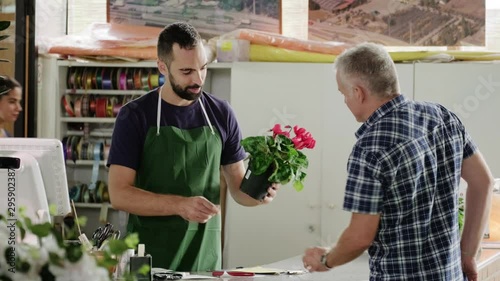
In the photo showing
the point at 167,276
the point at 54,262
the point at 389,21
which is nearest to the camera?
the point at 54,262

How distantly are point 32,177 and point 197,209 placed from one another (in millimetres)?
681

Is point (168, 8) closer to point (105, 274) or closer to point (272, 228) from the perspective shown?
point (272, 228)

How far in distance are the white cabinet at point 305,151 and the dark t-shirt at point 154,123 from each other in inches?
71.6

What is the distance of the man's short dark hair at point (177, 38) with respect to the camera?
11.2 feet

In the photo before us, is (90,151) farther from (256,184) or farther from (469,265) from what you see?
(469,265)

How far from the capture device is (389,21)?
6.01 meters

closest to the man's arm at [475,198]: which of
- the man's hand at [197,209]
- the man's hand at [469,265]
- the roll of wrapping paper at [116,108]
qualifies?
the man's hand at [469,265]

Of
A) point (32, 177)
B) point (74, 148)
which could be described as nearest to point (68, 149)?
point (74, 148)

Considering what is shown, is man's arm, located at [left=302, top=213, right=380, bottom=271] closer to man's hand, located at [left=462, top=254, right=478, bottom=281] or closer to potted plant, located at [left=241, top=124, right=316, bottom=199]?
man's hand, located at [left=462, top=254, right=478, bottom=281]

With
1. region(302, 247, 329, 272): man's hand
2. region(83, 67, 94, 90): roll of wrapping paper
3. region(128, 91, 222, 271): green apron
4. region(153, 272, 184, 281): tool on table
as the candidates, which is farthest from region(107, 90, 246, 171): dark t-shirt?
region(83, 67, 94, 90): roll of wrapping paper

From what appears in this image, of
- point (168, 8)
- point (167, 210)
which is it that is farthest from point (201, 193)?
point (168, 8)

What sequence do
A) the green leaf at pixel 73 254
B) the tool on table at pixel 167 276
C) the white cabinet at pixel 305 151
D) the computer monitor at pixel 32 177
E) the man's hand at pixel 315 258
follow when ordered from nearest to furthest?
the green leaf at pixel 73 254 < the man's hand at pixel 315 258 < the computer monitor at pixel 32 177 < the tool on table at pixel 167 276 < the white cabinet at pixel 305 151

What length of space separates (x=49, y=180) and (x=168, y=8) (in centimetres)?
352

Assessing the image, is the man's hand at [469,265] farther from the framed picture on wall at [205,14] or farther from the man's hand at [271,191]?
the framed picture on wall at [205,14]
